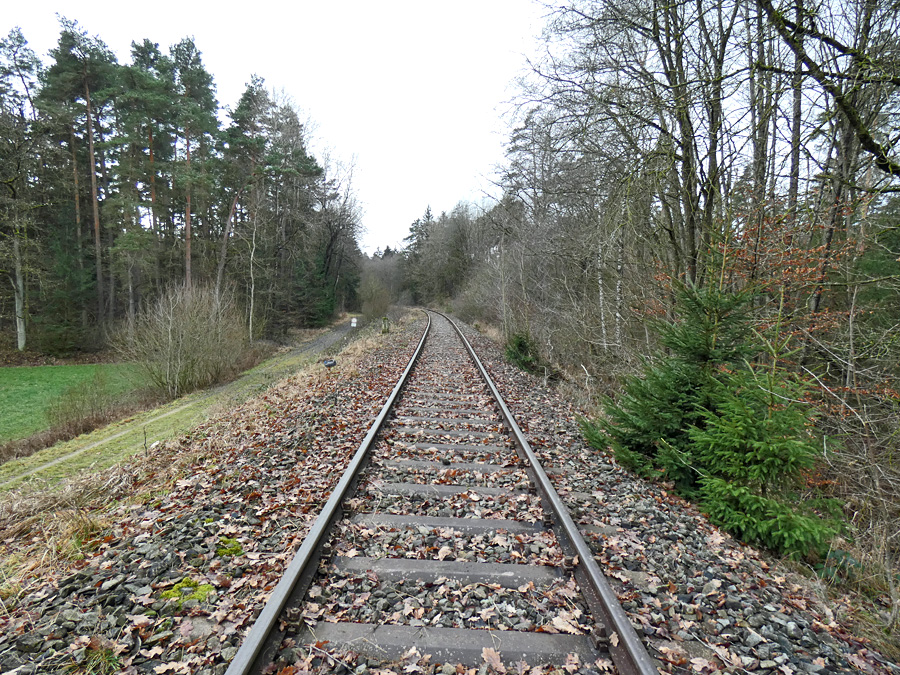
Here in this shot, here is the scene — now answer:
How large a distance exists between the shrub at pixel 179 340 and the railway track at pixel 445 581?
44.5ft

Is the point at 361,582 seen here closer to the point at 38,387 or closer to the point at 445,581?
the point at 445,581

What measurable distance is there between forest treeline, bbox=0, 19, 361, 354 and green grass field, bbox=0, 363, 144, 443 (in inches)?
148

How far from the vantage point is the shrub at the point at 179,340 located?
1535 centimetres

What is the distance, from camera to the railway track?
7.97 feet

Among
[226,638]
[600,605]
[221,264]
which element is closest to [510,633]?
[600,605]

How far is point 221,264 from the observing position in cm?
2553

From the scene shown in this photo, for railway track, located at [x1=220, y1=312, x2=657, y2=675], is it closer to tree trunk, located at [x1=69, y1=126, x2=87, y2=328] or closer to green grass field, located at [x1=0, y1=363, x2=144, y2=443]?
green grass field, located at [x1=0, y1=363, x2=144, y2=443]

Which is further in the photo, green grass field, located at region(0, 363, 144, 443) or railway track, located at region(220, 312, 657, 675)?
green grass field, located at region(0, 363, 144, 443)

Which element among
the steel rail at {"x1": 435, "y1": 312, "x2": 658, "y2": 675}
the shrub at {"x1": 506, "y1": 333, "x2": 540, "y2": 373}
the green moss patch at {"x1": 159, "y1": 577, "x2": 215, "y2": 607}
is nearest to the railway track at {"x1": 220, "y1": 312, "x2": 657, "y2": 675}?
the steel rail at {"x1": 435, "y1": 312, "x2": 658, "y2": 675}

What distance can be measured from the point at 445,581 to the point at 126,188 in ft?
98.5

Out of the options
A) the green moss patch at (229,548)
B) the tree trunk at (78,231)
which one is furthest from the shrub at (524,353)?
the tree trunk at (78,231)

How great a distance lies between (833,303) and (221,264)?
27143 mm

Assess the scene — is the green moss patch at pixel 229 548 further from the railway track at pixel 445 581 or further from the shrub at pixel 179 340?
the shrub at pixel 179 340

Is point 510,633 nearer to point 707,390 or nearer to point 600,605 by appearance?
point 600,605
